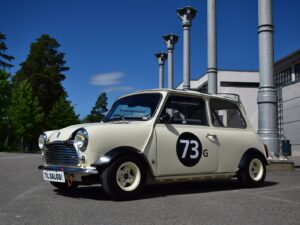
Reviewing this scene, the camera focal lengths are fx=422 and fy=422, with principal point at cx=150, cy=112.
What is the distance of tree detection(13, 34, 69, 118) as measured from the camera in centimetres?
6488

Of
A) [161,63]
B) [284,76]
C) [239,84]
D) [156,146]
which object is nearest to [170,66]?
[161,63]

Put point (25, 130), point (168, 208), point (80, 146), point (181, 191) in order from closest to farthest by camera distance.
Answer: point (168, 208)
point (80, 146)
point (181, 191)
point (25, 130)

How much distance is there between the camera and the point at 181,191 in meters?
7.59

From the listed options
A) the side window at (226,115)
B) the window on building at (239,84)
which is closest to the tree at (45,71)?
the window on building at (239,84)

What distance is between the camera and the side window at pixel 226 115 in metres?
8.00

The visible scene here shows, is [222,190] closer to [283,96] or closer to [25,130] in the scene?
[283,96]

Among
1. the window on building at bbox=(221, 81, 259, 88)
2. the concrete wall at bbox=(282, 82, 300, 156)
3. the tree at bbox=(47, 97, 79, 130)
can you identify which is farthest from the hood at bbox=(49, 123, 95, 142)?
the tree at bbox=(47, 97, 79, 130)

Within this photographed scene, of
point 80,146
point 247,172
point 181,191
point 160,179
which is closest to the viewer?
point 80,146

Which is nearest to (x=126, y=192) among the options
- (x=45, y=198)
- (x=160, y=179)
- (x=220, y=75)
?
(x=160, y=179)

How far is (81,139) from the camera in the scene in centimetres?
622

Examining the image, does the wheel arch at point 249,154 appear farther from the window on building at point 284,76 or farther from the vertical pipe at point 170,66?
the window on building at point 284,76

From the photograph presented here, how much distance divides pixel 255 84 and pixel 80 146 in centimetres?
5758

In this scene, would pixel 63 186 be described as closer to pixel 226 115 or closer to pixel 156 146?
pixel 156 146

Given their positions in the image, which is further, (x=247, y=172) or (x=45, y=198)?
(x=247, y=172)
